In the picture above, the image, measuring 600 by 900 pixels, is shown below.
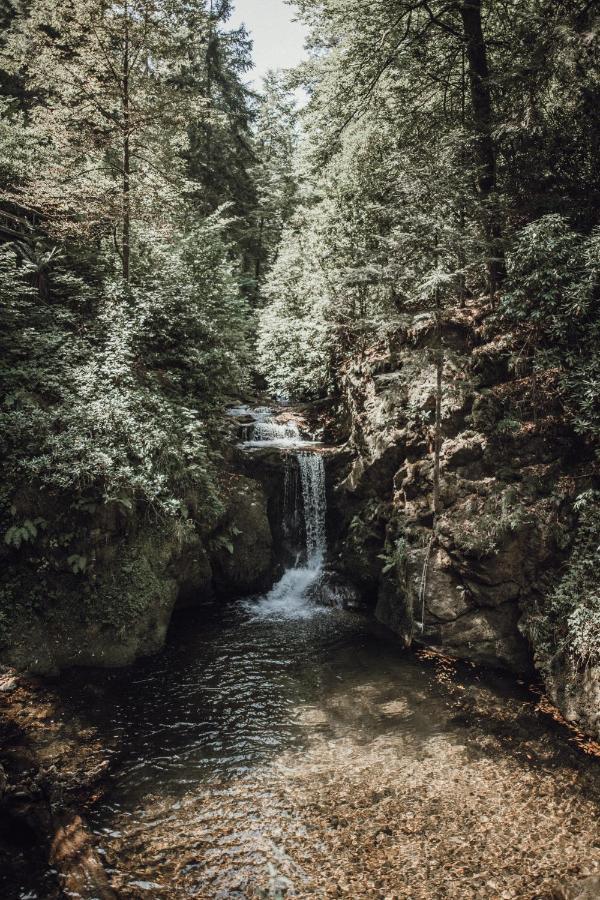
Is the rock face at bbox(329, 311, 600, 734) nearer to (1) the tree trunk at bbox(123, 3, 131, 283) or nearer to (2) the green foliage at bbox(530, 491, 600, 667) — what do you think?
(2) the green foliage at bbox(530, 491, 600, 667)

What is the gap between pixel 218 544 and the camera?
32.5ft

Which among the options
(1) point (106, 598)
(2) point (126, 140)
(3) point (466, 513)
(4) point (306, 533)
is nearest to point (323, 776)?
(1) point (106, 598)

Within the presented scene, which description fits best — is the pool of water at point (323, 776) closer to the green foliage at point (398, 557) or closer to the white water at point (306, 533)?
the green foliage at point (398, 557)

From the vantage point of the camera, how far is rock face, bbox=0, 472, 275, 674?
22.5ft

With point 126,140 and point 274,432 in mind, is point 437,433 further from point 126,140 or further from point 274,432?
point 126,140

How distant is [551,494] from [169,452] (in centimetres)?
646

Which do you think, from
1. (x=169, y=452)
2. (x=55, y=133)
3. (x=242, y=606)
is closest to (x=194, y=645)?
(x=242, y=606)

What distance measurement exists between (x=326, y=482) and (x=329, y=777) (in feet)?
23.1

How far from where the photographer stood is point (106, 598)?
7.50 meters

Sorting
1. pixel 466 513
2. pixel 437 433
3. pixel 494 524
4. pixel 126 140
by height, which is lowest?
pixel 494 524

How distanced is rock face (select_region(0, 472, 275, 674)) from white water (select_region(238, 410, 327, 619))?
207cm

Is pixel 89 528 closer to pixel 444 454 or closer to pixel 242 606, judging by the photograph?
pixel 242 606

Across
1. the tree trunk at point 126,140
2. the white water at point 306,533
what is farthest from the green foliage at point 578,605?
the tree trunk at point 126,140

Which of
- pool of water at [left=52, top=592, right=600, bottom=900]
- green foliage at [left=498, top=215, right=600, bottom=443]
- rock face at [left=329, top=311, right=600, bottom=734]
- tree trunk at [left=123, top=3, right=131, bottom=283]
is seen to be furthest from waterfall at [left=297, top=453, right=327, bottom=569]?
tree trunk at [left=123, top=3, right=131, bottom=283]
